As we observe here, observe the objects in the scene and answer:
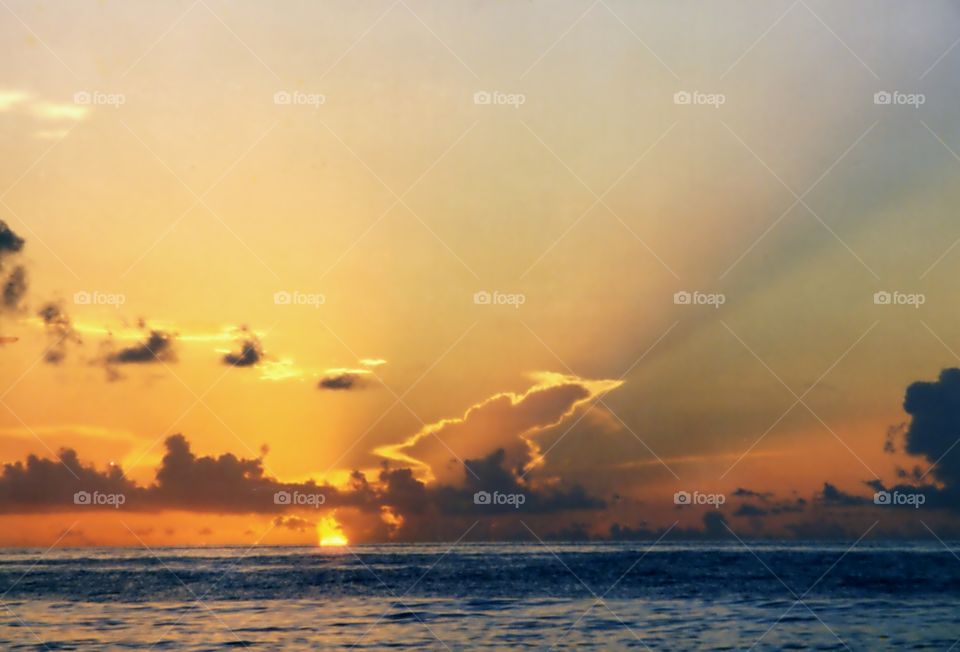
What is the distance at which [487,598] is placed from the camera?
78.7 feet

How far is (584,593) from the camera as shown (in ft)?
85.5

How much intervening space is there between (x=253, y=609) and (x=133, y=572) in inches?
349

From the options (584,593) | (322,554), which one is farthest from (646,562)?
(322,554)

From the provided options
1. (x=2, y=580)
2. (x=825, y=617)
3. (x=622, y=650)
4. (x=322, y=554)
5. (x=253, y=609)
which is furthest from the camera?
(x=322, y=554)

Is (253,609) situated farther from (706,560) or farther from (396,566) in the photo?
(706,560)

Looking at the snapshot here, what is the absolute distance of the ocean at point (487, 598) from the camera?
18.2m

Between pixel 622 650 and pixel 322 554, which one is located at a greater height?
pixel 322 554

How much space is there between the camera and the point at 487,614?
21.4 metres

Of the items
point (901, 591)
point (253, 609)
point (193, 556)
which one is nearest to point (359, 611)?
point (253, 609)

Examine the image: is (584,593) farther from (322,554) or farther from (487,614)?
(322,554)

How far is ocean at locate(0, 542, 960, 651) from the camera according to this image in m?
18.2

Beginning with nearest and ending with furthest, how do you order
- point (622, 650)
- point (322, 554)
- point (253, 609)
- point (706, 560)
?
point (622, 650), point (253, 609), point (706, 560), point (322, 554)

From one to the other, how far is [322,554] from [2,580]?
1041 cm

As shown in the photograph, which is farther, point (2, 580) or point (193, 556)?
point (193, 556)
